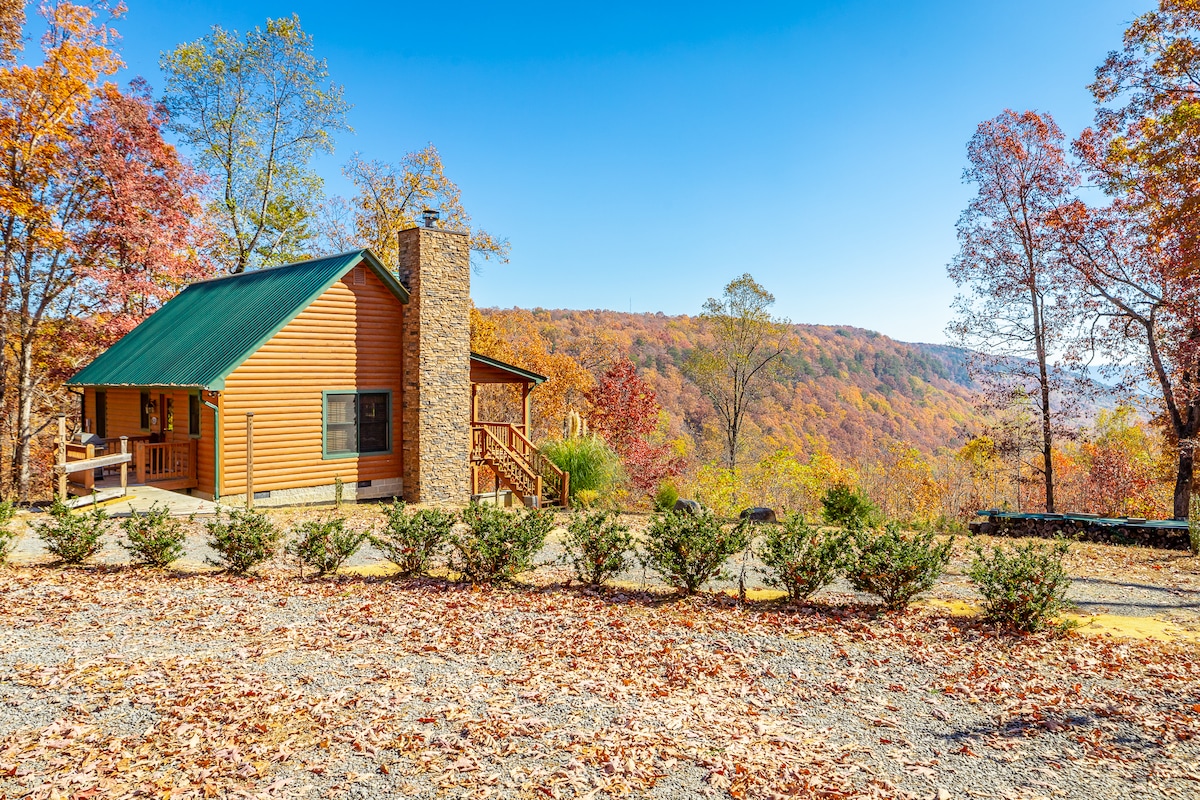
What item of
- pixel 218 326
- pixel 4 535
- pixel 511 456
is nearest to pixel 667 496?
pixel 511 456

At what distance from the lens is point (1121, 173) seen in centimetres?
1659

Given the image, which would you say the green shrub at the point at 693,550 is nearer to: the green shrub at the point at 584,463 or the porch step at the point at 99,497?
the green shrub at the point at 584,463

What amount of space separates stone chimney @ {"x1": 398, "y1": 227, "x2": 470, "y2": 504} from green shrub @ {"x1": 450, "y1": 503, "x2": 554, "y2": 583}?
273 inches

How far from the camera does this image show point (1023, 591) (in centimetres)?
712

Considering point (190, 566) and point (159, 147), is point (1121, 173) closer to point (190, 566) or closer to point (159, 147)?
point (190, 566)

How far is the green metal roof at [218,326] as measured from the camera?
13.6 metres

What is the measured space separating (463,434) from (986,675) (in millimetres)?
12183

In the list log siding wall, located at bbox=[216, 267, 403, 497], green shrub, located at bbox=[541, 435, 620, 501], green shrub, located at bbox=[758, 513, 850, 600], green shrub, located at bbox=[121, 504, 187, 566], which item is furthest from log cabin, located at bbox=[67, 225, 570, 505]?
green shrub, located at bbox=[758, 513, 850, 600]

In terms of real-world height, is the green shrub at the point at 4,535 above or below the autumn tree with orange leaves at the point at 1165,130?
below

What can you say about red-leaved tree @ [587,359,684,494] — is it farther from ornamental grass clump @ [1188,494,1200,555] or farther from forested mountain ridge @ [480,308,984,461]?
ornamental grass clump @ [1188,494,1200,555]

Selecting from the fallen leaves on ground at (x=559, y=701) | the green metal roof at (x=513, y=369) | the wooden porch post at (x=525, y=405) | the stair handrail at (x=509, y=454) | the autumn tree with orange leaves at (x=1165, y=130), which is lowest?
the fallen leaves on ground at (x=559, y=701)

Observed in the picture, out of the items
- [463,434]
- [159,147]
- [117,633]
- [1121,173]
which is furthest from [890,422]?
[117,633]

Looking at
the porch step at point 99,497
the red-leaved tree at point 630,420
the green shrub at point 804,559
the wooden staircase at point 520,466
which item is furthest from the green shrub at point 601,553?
the red-leaved tree at point 630,420

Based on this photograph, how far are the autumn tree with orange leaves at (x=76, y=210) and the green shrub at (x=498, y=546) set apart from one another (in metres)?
16.2
